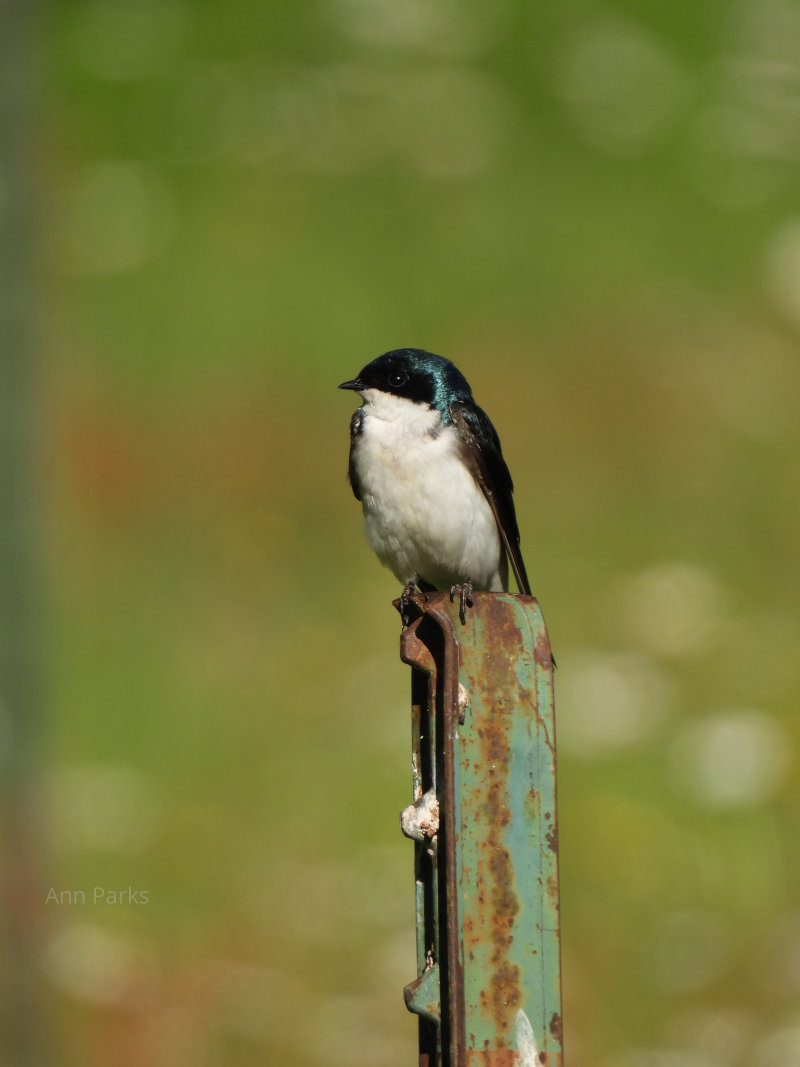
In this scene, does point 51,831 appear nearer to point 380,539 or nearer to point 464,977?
point 380,539

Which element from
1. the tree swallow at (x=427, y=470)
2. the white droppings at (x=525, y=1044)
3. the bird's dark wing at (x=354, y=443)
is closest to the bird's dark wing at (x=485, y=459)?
the tree swallow at (x=427, y=470)

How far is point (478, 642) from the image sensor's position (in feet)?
5.21

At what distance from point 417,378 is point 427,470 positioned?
29 centimetres

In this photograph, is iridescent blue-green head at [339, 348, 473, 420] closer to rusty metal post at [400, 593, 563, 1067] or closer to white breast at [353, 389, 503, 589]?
white breast at [353, 389, 503, 589]

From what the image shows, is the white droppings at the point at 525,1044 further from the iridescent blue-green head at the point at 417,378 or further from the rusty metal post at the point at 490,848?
the iridescent blue-green head at the point at 417,378

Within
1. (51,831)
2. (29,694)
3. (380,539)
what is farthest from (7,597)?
(380,539)

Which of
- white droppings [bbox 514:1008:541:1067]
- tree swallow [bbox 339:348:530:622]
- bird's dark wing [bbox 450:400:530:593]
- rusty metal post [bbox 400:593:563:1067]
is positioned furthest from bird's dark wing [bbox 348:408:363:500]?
white droppings [bbox 514:1008:541:1067]

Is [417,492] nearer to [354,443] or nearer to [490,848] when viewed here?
[354,443]

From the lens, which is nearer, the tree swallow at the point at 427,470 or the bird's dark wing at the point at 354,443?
the tree swallow at the point at 427,470

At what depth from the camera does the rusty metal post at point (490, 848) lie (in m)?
1.47

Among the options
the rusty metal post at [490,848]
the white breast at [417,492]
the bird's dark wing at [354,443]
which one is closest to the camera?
the rusty metal post at [490,848]

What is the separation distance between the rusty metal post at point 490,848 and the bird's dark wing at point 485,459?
203cm

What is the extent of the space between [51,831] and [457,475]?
356cm

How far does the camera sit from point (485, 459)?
368 centimetres
